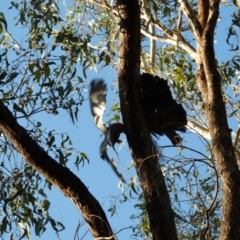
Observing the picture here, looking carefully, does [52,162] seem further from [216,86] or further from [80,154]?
[80,154]

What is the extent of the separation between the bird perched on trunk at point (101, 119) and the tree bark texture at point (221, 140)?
0.58 metres

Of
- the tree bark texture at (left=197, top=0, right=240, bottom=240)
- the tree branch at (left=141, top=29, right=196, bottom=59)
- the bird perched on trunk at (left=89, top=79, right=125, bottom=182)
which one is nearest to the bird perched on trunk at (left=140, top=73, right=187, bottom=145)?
the bird perched on trunk at (left=89, top=79, right=125, bottom=182)

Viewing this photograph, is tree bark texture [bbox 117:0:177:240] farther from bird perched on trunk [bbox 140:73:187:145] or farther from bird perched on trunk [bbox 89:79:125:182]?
bird perched on trunk [bbox 140:73:187:145]

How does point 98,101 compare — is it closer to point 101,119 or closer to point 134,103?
point 101,119

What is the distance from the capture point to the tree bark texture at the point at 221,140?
9.50 ft

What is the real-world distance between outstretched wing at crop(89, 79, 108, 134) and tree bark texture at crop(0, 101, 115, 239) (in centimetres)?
63

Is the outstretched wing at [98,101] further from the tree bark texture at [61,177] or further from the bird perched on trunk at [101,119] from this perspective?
the tree bark texture at [61,177]

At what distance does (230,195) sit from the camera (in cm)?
294

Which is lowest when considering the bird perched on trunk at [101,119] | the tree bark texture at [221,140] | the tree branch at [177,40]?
the tree bark texture at [221,140]

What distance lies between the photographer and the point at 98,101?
3.73m

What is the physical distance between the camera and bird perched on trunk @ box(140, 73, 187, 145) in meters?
3.96

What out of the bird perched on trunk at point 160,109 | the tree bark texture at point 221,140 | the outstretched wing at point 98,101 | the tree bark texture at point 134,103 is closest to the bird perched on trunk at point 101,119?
the outstretched wing at point 98,101

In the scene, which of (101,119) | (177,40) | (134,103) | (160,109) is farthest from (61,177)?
(177,40)

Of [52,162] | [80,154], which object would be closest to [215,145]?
[52,162]
